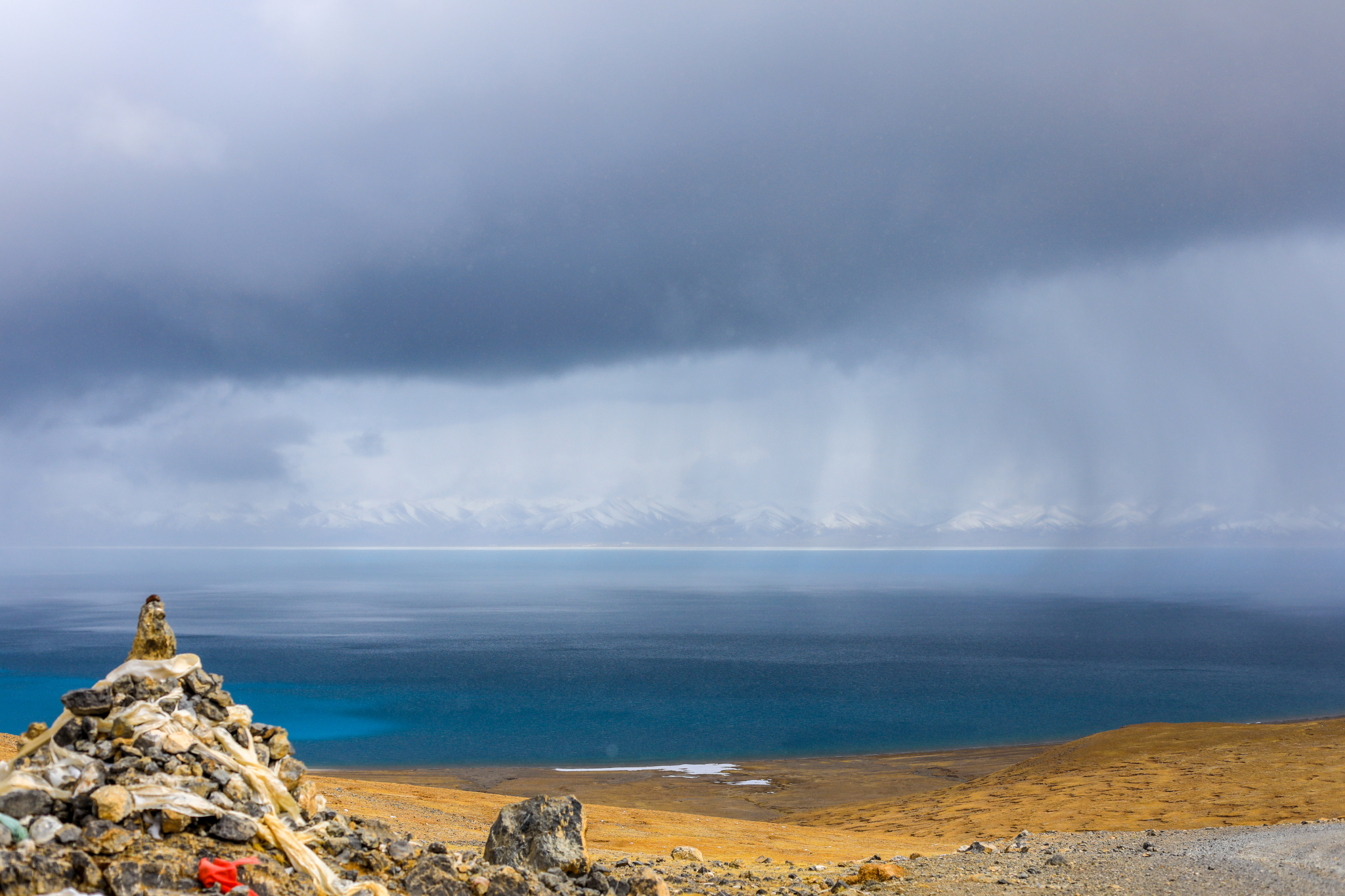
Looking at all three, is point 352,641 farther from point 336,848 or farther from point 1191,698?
point 336,848

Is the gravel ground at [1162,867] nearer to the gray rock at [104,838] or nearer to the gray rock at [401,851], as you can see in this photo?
the gray rock at [401,851]

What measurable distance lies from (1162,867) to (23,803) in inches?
604

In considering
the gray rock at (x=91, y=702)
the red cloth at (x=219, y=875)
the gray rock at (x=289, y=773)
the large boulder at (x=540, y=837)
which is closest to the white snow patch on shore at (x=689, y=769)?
the large boulder at (x=540, y=837)

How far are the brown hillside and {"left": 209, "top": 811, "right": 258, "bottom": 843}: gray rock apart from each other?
20.0m

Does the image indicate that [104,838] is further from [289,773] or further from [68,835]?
[289,773]

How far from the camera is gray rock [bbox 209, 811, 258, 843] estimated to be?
732cm

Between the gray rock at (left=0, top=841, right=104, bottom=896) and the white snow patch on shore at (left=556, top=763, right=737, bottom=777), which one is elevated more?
the gray rock at (left=0, top=841, right=104, bottom=896)

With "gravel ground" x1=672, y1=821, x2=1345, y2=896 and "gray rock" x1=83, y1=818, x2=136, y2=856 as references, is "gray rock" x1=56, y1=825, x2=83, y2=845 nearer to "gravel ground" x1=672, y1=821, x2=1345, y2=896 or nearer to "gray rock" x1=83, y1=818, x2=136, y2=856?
"gray rock" x1=83, y1=818, x2=136, y2=856

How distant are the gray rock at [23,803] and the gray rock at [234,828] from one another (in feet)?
4.46

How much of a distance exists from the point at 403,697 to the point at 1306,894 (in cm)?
7491

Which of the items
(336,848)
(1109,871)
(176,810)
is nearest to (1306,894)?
(1109,871)

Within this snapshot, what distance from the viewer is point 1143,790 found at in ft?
88.7

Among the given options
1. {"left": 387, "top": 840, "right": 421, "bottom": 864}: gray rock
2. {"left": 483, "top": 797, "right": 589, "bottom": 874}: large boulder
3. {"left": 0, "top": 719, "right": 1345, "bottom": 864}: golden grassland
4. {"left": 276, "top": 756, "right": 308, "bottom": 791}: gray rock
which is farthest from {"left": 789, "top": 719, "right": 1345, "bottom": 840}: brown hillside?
{"left": 276, "top": 756, "right": 308, "bottom": 791}: gray rock

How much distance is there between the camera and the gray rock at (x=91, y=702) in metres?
7.98
